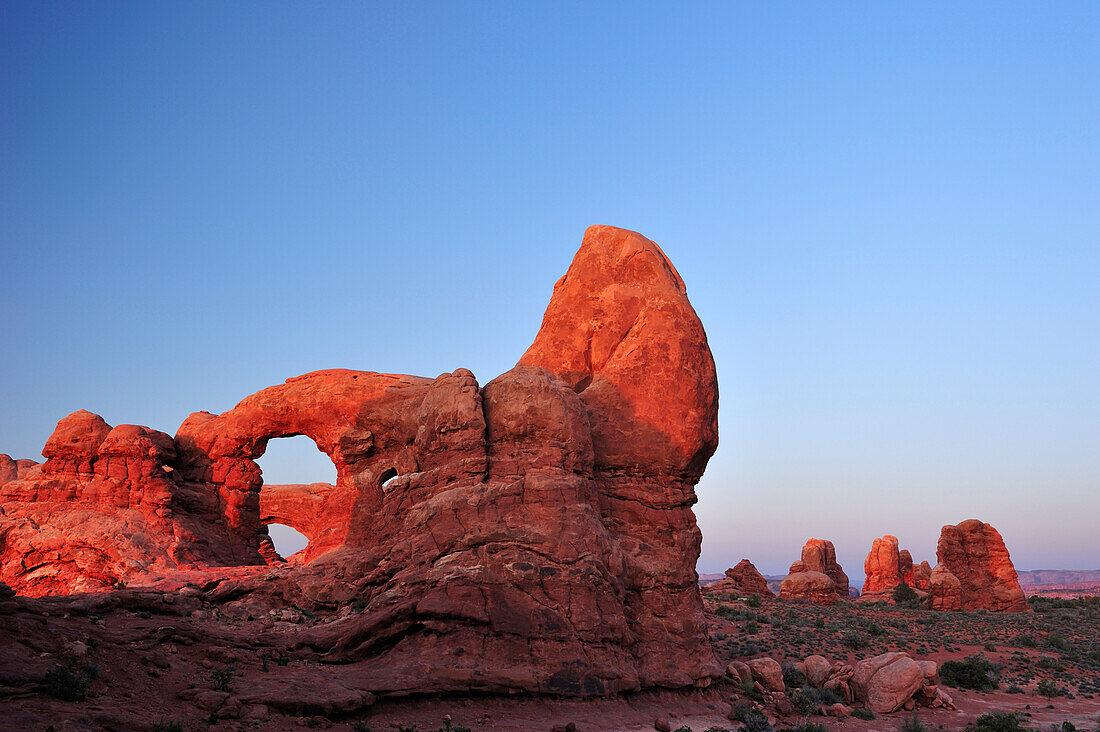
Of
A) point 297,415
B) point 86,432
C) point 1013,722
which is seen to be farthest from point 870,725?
point 86,432

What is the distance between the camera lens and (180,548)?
24.9 meters

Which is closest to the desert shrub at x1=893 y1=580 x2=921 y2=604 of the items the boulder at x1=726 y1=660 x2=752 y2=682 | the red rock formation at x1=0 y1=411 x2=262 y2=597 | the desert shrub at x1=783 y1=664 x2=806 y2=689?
the desert shrub at x1=783 y1=664 x2=806 y2=689

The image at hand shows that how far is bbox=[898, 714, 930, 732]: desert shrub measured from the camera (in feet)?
68.8

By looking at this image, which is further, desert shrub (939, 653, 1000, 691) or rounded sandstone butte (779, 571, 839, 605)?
rounded sandstone butte (779, 571, 839, 605)

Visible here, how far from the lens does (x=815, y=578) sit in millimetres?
52906

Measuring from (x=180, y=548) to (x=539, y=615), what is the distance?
13324mm

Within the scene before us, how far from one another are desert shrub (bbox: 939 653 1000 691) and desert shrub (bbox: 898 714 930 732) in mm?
7571

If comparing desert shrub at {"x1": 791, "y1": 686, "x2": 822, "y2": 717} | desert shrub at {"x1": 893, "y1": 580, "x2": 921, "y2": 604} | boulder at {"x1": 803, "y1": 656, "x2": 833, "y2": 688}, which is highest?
boulder at {"x1": 803, "y1": 656, "x2": 833, "y2": 688}

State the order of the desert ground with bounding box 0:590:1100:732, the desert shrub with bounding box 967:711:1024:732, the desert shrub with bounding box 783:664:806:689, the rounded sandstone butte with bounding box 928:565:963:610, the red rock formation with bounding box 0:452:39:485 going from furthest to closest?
the rounded sandstone butte with bounding box 928:565:963:610 < the red rock formation with bounding box 0:452:39:485 < the desert shrub with bounding box 783:664:806:689 < the desert shrub with bounding box 967:711:1024:732 < the desert ground with bounding box 0:590:1100:732

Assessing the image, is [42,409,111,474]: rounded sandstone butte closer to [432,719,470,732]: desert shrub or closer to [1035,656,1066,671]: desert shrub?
[432,719,470,732]: desert shrub

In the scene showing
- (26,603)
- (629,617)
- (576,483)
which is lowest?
(629,617)

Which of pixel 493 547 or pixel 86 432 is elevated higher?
pixel 86 432

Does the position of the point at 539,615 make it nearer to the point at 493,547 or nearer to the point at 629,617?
the point at 493,547

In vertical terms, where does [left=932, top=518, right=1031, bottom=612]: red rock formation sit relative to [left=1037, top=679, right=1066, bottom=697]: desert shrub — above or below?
above
